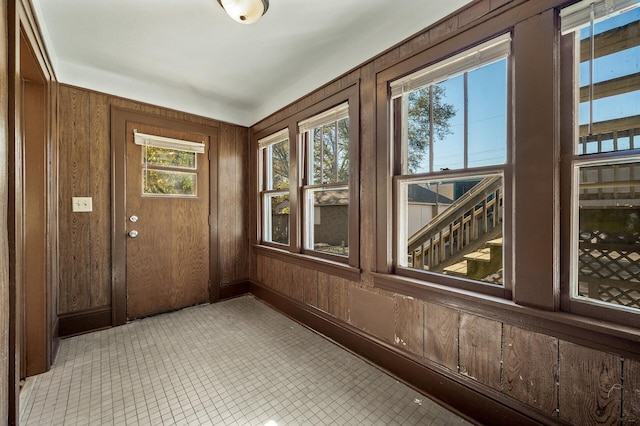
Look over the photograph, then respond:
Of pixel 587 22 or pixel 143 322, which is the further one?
pixel 143 322

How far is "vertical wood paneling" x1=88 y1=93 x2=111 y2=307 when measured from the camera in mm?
2705

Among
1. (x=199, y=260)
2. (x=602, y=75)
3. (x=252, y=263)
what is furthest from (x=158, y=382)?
(x=602, y=75)

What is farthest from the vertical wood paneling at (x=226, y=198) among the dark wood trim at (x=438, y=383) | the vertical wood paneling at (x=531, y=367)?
the vertical wood paneling at (x=531, y=367)

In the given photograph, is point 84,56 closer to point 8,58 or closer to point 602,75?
point 8,58

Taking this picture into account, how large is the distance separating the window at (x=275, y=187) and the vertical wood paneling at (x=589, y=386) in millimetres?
2580

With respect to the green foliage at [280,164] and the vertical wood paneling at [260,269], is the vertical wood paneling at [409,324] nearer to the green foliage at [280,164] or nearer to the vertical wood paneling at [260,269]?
the green foliage at [280,164]

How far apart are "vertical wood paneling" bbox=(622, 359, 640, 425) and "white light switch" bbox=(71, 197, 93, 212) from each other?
3.96m

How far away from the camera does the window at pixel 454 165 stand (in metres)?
1.57

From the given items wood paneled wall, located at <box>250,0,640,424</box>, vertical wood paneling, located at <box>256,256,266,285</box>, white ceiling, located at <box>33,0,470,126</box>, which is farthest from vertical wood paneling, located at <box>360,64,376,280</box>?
vertical wood paneling, located at <box>256,256,266,285</box>

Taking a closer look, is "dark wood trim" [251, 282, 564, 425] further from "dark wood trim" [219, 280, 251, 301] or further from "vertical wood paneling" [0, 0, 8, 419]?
"vertical wood paneling" [0, 0, 8, 419]

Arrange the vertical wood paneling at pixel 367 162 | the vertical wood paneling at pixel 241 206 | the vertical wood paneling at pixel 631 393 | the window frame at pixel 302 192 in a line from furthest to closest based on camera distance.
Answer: the vertical wood paneling at pixel 241 206
the window frame at pixel 302 192
the vertical wood paneling at pixel 367 162
the vertical wood paneling at pixel 631 393

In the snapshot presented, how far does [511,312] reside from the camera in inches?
55.8

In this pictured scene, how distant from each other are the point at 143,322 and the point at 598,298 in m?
3.67

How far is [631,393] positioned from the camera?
1136 millimetres
